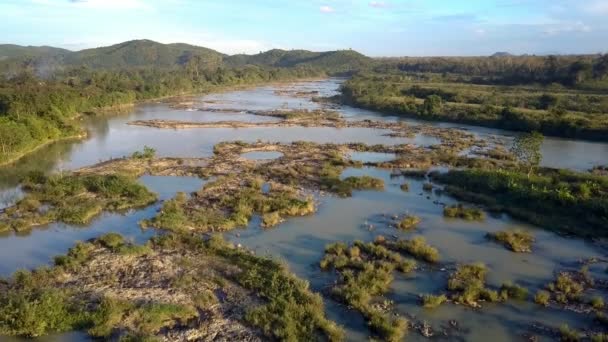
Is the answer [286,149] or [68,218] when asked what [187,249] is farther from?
[286,149]

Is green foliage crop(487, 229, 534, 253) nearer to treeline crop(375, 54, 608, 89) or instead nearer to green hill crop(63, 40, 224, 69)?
treeline crop(375, 54, 608, 89)

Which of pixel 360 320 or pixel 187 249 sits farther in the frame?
pixel 187 249

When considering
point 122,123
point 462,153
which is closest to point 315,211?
point 462,153

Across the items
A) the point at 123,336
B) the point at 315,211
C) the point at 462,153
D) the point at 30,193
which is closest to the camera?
the point at 123,336

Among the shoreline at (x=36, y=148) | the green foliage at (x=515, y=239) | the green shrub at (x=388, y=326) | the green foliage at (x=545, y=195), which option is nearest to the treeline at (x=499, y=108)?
the green foliage at (x=545, y=195)

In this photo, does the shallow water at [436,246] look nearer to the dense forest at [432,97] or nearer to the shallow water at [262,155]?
the shallow water at [262,155]
